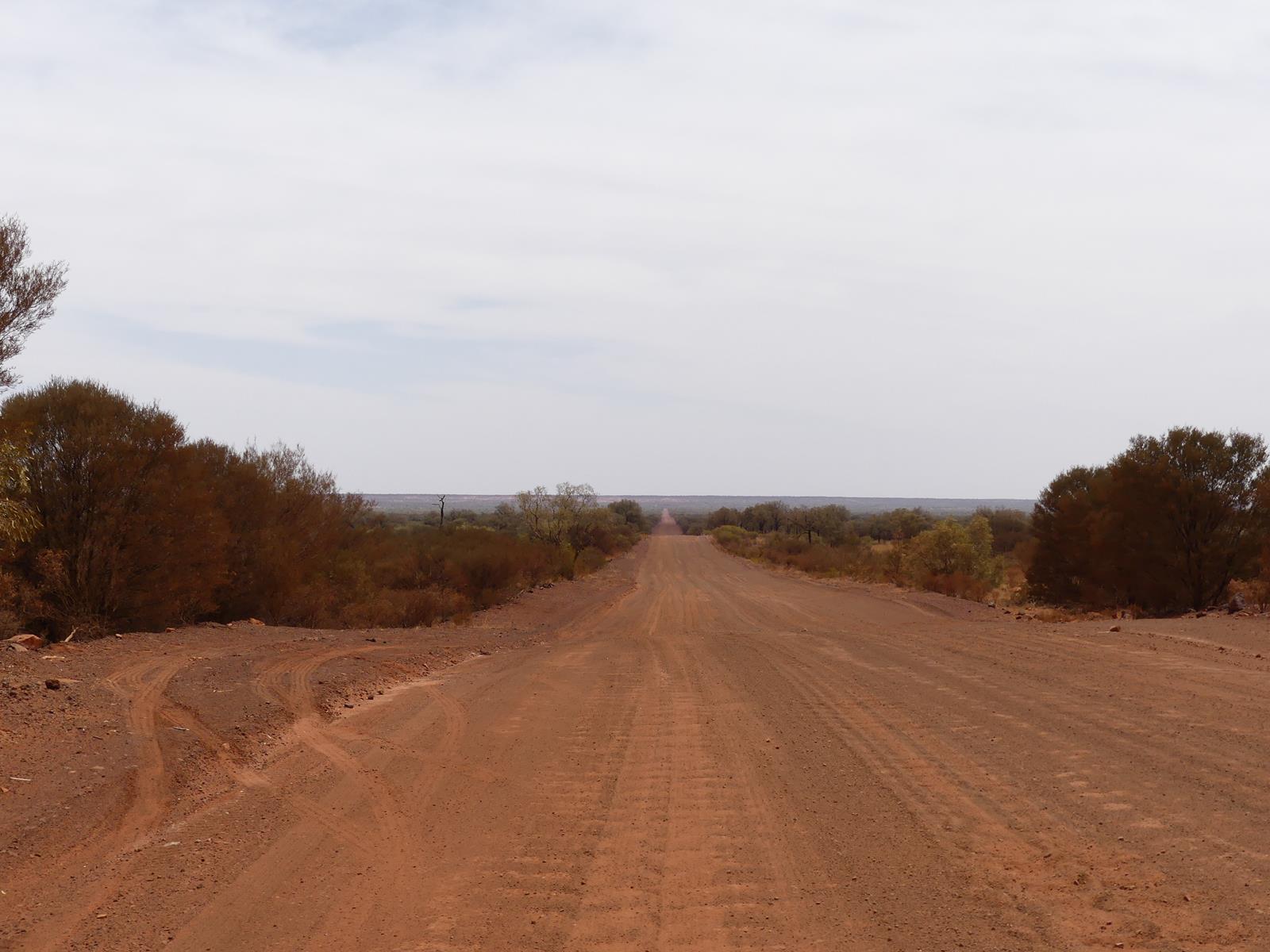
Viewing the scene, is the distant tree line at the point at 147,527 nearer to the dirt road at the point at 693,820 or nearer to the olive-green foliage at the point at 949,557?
the dirt road at the point at 693,820

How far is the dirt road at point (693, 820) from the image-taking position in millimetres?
5789

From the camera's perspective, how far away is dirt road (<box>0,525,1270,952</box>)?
19.0 feet

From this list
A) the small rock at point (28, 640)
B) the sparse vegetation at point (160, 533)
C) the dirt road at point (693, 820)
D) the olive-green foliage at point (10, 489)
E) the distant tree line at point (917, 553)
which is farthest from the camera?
the distant tree line at point (917, 553)

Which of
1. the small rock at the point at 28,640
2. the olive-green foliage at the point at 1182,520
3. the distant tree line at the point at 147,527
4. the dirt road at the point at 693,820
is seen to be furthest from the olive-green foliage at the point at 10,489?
the olive-green foliage at the point at 1182,520

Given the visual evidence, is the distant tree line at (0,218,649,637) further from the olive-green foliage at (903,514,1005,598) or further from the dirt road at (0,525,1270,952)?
the olive-green foliage at (903,514,1005,598)

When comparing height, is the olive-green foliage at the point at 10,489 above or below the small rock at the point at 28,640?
above

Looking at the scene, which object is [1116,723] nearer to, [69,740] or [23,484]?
[69,740]

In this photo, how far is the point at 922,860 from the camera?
6855 millimetres

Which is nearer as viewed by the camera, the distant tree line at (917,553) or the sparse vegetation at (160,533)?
the sparse vegetation at (160,533)

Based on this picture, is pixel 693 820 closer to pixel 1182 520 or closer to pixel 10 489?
pixel 10 489

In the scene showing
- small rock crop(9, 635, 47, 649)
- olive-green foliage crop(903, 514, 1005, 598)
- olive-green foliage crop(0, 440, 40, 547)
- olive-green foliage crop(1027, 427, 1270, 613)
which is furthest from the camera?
olive-green foliage crop(903, 514, 1005, 598)

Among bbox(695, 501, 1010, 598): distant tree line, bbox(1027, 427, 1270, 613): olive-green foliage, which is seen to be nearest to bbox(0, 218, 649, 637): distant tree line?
bbox(1027, 427, 1270, 613): olive-green foliage


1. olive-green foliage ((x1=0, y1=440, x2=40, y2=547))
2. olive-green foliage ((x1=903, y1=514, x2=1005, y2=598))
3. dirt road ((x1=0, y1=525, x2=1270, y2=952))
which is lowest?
dirt road ((x1=0, y1=525, x2=1270, y2=952))

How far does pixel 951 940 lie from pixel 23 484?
40.7 feet
